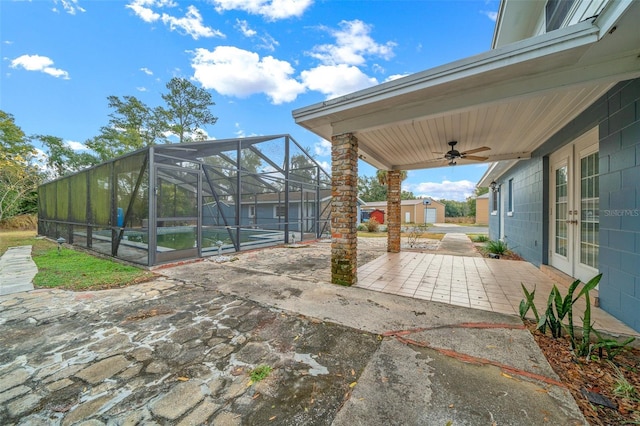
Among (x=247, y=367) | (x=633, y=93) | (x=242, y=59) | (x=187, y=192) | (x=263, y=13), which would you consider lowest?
(x=247, y=367)

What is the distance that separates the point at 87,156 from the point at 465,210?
49403 mm

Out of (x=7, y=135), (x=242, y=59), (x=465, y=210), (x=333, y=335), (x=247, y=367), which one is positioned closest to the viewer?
(x=247, y=367)

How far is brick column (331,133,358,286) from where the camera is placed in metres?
3.96

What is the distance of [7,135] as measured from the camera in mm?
14258

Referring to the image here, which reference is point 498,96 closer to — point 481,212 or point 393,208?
point 393,208

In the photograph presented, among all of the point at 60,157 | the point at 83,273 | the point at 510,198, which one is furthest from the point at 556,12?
the point at 60,157

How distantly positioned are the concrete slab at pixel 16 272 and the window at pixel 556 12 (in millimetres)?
9736

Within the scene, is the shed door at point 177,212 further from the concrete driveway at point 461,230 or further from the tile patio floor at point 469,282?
the concrete driveway at point 461,230

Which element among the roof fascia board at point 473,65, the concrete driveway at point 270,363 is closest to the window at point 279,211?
the concrete driveway at point 270,363

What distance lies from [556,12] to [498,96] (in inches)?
115

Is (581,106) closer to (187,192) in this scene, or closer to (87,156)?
(187,192)

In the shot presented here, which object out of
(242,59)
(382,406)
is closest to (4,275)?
(382,406)

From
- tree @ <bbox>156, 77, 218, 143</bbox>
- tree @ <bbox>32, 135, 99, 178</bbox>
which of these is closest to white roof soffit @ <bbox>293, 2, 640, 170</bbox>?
tree @ <bbox>156, 77, 218, 143</bbox>

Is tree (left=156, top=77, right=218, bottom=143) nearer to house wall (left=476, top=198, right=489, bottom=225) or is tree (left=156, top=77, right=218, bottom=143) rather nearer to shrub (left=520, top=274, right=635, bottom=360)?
shrub (left=520, top=274, right=635, bottom=360)
